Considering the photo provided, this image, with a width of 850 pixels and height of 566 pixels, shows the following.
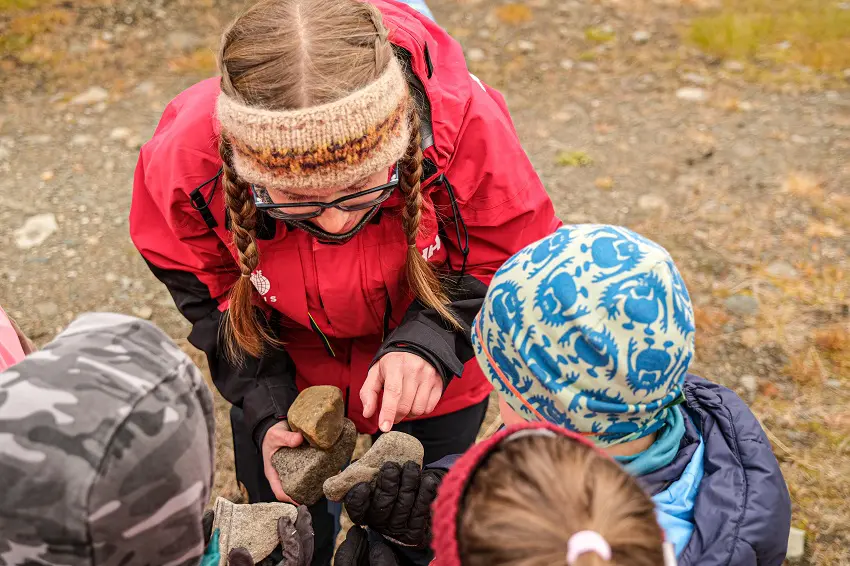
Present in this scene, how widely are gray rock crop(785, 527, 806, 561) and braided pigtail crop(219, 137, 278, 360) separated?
2.15 meters

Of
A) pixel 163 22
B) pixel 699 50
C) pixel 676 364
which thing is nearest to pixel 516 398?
pixel 676 364

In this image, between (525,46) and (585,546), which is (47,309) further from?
(525,46)

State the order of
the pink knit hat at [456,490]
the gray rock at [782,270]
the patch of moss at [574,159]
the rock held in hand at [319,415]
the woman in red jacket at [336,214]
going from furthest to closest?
the patch of moss at [574,159]
the gray rock at [782,270]
the rock held in hand at [319,415]
the woman in red jacket at [336,214]
the pink knit hat at [456,490]

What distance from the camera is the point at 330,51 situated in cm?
186

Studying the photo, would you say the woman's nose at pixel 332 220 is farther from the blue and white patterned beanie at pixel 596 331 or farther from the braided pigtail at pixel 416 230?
the blue and white patterned beanie at pixel 596 331

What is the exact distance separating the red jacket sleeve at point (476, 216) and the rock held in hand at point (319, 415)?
222 mm

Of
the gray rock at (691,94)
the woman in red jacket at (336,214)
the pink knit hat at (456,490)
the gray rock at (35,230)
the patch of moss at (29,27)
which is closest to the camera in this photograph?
the pink knit hat at (456,490)

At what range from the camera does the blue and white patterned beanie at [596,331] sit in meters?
1.56

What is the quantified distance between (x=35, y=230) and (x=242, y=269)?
2905mm

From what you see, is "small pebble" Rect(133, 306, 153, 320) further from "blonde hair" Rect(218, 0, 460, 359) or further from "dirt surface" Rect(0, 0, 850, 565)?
"blonde hair" Rect(218, 0, 460, 359)

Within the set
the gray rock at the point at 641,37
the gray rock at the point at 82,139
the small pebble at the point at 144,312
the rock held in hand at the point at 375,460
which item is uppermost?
the rock held in hand at the point at 375,460

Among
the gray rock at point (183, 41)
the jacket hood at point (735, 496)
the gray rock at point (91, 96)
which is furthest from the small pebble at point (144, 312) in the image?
the jacket hood at point (735, 496)

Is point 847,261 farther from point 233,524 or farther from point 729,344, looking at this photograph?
point 233,524

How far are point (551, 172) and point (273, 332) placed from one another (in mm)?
2774
